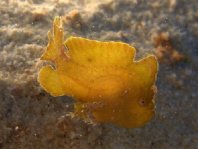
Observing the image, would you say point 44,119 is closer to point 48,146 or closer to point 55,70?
point 48,146

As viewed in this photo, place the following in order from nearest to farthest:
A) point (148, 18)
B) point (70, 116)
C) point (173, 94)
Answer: point (70, 116) < point (173, 94) < point (148, 18)

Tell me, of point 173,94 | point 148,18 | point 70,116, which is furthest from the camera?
point 148,18

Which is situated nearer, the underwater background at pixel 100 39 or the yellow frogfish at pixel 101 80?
the yellow frogfish at pixel 101 80

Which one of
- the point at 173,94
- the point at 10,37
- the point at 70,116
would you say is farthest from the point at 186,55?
the point at 10,37

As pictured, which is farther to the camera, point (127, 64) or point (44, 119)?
point (44, 119)
